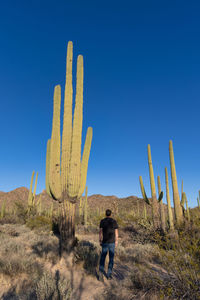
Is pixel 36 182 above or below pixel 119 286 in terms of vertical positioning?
above

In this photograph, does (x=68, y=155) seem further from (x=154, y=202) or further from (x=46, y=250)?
(x=154, y=202)

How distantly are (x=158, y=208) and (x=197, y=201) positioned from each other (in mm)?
11541

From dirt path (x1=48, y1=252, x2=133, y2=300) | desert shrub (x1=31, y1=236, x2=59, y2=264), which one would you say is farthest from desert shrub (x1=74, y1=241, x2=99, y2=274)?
desert shrub (x1=31, y1=236, x2=59, y2=264)

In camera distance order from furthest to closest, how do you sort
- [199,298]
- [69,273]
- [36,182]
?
[36,182]
[69,273]
[199,298]

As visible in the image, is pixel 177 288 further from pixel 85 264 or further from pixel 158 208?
pixel 158 208

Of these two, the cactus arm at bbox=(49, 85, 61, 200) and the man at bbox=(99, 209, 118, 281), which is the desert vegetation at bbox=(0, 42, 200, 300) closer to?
the cactus arm at bbox=(49, 85, 61, 200)

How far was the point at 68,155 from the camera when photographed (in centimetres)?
695

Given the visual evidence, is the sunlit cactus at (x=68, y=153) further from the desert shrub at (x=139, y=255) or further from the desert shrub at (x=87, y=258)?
the desert shrub at (x=139, y=255)

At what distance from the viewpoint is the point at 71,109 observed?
7.59 m

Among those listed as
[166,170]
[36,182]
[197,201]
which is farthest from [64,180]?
[197,201]

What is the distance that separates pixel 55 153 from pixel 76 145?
847 millimetres

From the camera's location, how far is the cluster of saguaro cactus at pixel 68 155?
6.62 m

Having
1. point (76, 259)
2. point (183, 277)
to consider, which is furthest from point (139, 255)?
point (183, 277)

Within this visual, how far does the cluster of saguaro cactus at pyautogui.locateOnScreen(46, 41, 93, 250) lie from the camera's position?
662 cm
